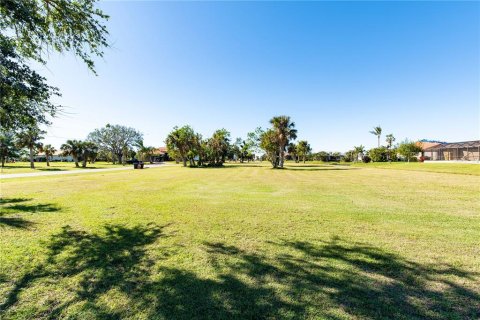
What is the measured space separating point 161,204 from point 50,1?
7.79 meters

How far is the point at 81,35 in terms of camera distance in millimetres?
7543

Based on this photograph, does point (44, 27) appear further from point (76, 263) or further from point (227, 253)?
point (227, 253)

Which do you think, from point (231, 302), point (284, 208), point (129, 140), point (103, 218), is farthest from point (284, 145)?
point (129, 140)

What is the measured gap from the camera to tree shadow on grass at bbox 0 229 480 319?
10.5ft

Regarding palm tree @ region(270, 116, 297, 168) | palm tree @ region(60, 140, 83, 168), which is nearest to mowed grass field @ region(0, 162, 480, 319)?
palm tree @ region(270, 116, 297, 168)

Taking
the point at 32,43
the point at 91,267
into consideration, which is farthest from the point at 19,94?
the point at 91,267

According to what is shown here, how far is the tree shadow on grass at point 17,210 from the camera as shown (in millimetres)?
7200

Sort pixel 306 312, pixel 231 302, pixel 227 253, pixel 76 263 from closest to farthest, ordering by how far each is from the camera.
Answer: pixel 306 312 → pixel 231 302 → pixel 76 263 → pixel 227 253

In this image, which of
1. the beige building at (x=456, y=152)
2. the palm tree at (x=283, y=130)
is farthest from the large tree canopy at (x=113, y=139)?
the beige building at (x=456, y=152)

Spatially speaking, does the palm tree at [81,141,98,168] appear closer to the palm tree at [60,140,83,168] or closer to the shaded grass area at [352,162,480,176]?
the palm tree at [60,140,83,168]

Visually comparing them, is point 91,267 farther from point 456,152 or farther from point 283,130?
point 456,152

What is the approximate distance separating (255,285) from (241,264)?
788 mm

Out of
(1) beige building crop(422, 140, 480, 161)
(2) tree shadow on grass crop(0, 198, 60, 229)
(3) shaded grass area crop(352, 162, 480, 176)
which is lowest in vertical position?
(2) tree shadow on grass crop(0, 198, 60, 229)

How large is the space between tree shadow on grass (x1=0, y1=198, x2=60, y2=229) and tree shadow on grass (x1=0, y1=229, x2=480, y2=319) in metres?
3.12
